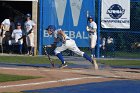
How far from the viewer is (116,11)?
25812mm

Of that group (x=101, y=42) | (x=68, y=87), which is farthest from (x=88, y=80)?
(x=101, y=42)

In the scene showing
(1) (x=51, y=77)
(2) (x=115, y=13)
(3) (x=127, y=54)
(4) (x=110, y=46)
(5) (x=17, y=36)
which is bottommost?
(1) (x=51, y=77)

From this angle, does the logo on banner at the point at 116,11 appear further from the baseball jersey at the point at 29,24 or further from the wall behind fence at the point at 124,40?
the baseball jersey at the point at 29,24

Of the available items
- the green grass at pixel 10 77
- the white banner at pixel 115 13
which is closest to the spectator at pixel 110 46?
the white banner at pixel 115 13

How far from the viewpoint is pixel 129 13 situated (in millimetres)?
25734

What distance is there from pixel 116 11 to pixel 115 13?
Result: 116mm

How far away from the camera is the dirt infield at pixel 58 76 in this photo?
1364 cm

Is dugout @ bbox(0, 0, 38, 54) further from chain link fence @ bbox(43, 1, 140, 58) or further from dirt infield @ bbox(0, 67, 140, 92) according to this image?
dirt infield @ bbox(0, 67, 140, 92)

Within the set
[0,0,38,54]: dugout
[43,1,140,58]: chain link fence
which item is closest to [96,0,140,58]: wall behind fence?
[43,1,140,58]: chain link fence

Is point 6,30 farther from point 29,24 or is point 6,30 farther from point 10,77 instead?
point 10,77

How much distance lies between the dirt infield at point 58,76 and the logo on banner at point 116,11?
7.98 meters

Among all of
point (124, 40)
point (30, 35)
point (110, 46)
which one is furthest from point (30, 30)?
point (124, 40)

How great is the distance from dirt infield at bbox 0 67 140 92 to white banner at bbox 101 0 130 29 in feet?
25.6

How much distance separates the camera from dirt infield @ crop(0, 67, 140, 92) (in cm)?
1364
